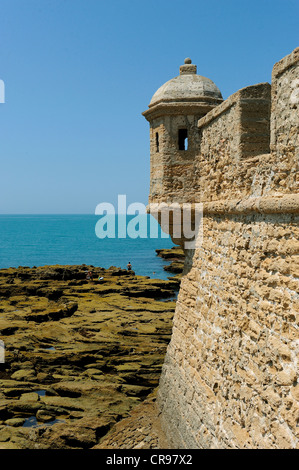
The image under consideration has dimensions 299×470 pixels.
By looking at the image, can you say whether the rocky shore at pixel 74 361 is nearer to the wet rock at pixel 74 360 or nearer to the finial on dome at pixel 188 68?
the wet rock at pixel 74 360

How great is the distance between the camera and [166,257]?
5662 centimetres

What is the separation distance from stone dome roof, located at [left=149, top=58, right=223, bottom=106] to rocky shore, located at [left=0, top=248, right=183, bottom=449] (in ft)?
25.2

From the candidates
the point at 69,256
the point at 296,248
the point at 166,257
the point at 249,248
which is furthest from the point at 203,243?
the point at 69,256

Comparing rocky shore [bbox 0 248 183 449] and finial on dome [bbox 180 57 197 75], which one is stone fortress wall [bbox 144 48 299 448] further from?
rocky shore [bbox 0 248 183 449]

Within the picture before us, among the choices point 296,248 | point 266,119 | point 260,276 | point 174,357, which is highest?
point 266,119

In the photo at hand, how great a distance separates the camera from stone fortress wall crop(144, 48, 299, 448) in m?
5.05

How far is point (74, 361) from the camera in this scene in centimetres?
1412

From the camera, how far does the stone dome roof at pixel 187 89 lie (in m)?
9.16

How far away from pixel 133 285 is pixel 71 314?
777 cm

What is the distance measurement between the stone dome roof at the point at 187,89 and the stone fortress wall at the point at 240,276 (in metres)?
0.47

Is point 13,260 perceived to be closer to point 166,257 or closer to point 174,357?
point 166,257

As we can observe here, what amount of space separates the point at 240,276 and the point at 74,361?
30.6 ft

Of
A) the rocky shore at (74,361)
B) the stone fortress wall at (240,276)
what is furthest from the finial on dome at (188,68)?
the rocky shore at (74,361)

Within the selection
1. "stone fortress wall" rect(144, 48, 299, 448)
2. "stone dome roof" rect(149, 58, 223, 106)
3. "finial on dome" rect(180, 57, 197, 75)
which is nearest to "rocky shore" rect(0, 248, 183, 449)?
"stone fortress wall" rect(144, 48, 299, 448)
